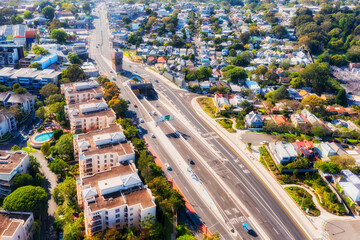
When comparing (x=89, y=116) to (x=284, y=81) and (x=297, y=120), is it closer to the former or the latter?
(x=297, y=120)

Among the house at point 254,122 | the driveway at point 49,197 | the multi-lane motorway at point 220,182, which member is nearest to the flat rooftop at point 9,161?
the driveway at point 49,197

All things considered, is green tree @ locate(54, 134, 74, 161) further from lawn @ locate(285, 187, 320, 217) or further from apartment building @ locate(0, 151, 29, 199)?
lawn @ locate(285, 187, 320, 217)

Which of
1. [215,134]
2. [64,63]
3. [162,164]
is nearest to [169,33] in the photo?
[64,63]

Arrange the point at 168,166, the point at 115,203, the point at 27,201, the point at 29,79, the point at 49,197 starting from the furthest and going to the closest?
1. the point at 29,79
2. the point at 168,166
3. the point at 49,197
4. the point at 27,201
5. the point at 115,203

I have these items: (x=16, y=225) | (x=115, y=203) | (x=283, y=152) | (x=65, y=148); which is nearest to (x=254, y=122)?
(x=283, y=152)

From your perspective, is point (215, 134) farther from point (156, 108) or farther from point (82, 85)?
point (82, 85)

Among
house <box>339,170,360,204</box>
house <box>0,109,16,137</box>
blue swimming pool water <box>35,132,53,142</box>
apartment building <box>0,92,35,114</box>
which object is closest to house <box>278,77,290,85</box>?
house <box>339,170,360,204</box>
